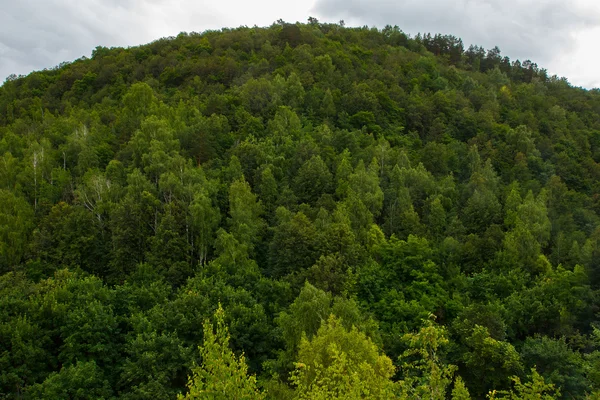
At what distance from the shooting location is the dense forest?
105 feet

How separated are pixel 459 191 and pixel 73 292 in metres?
52.3

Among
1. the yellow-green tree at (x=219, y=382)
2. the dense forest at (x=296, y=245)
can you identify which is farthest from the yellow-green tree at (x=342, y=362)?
the yellow-green tree at (x=219, y=382)

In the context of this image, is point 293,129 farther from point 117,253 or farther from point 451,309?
point 451,309

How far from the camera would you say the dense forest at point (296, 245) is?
32125 mm

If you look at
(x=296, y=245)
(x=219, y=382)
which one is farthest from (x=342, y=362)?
(x=296, y=245)

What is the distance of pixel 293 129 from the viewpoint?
243 feet

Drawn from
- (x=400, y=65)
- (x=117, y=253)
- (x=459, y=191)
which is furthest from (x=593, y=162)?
(x=117, y=253)

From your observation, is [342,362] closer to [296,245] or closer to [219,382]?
[219,382]

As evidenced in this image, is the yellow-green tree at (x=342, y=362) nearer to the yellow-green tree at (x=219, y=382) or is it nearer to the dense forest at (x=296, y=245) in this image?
the dense forest at (x=296, y=245)

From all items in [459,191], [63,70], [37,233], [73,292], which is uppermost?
[63,70]

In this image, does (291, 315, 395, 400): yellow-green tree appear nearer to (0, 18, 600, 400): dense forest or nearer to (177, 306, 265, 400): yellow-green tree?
(0, 18, 600, 400): dense forest

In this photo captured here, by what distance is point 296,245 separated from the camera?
48.8m

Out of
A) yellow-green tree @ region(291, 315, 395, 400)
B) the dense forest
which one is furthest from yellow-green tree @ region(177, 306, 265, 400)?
yellow-green tree @ region(291, 315, 395, 400)

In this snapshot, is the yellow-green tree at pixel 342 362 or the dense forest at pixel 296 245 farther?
the dense forest at pixel 296 245
